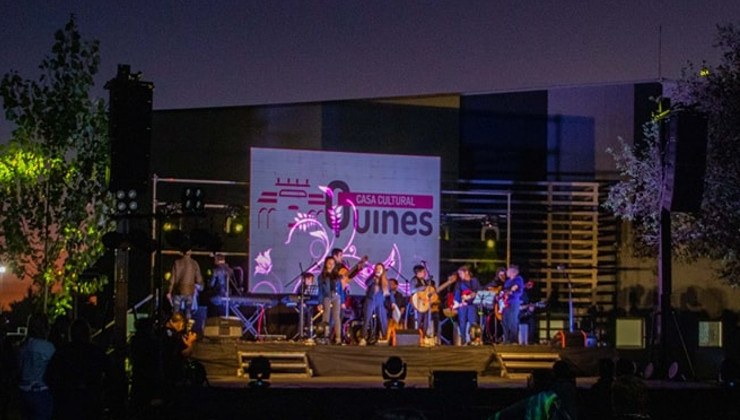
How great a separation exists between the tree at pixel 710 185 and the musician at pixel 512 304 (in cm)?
416

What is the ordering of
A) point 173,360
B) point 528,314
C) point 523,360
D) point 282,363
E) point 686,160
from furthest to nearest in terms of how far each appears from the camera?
point 528,314 < point 523,360 < point 282,363 < point 686,160 < point 173,360

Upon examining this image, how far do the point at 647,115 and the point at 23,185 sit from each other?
51.4ft

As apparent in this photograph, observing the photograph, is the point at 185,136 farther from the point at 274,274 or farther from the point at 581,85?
the point at 581,85

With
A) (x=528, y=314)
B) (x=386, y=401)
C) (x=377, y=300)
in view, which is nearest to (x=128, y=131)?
(x=386, y=401)

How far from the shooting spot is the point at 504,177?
2644 centimetres

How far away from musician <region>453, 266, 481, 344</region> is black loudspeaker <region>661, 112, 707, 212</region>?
5.28 metres

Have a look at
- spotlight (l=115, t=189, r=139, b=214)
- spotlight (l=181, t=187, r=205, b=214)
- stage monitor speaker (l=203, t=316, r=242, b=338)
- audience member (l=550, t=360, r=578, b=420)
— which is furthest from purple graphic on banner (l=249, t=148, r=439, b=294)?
audience member (l=550, t=360, r=578, b=420)

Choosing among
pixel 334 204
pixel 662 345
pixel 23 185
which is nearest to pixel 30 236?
pixel 23 185

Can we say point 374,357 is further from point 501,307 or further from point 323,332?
point 501,307

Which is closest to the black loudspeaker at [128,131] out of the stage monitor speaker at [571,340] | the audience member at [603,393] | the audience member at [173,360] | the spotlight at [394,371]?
the audience member at [173,360]

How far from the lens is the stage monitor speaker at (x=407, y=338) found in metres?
21.4

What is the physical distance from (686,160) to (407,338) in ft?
21.1

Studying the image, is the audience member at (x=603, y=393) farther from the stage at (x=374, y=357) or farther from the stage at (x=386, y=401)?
the stage at (x=374, y=357)

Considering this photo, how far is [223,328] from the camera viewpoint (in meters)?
20.7
